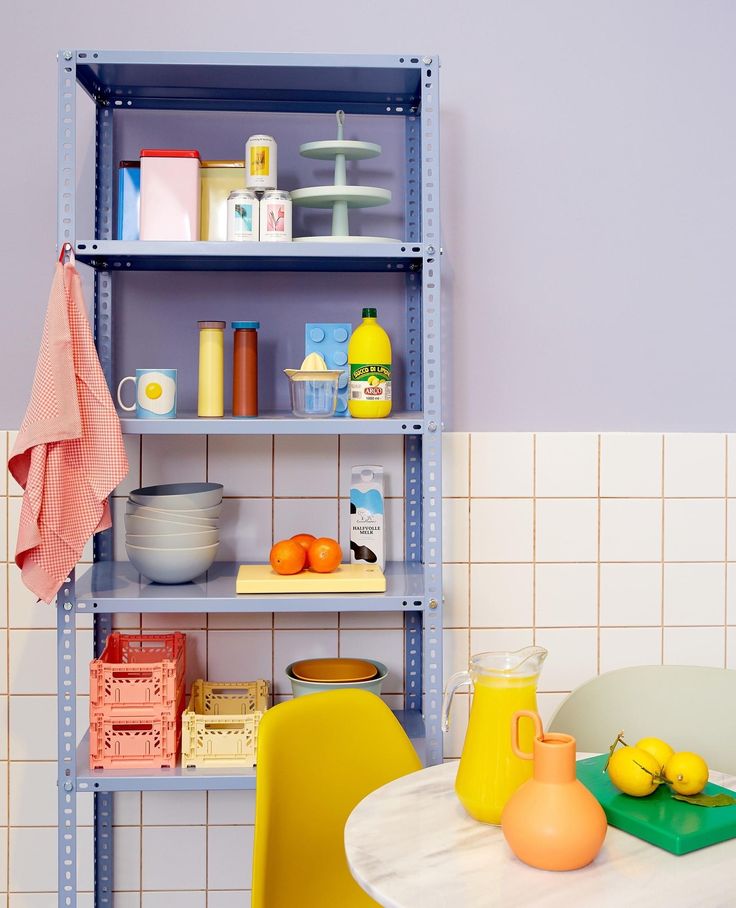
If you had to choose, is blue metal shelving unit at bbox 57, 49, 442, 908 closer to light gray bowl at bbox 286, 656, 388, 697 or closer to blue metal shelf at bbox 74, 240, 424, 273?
blue metal shelf at bbox 74, 240, 424, 273

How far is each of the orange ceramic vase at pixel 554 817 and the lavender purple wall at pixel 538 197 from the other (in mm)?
1162

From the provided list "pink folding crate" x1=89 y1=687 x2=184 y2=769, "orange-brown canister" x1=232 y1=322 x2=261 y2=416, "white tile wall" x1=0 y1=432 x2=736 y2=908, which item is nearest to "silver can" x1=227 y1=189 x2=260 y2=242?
"orange-brown canister" x1=232 y1=322 x2=261 y2=416

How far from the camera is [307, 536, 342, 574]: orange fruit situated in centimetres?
208

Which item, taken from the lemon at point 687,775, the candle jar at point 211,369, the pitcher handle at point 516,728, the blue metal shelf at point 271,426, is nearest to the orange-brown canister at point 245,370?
the candle jar at point 211,369

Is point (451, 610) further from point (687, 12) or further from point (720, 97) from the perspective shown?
point (687, 12)

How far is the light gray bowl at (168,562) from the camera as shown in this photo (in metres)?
2.04

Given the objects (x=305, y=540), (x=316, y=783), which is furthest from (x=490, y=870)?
(x=305, y=540)

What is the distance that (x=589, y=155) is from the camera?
2344mm

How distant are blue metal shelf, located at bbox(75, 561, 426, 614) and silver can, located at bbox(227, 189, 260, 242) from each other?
28.8 inches

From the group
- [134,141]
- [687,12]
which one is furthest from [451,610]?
[687,12]

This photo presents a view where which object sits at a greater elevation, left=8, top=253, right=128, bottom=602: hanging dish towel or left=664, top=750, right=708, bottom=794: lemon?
left=8, top=253, right=128, bottom=602: hanging dish towel

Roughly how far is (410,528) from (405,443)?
0.67ft

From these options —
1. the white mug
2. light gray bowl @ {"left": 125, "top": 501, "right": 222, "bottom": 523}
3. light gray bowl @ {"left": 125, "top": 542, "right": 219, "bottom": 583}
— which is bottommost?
light gray bowl @ {"left": 125, "top": 542, "right": 219, "bottom": 583}

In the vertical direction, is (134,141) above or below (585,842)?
above
